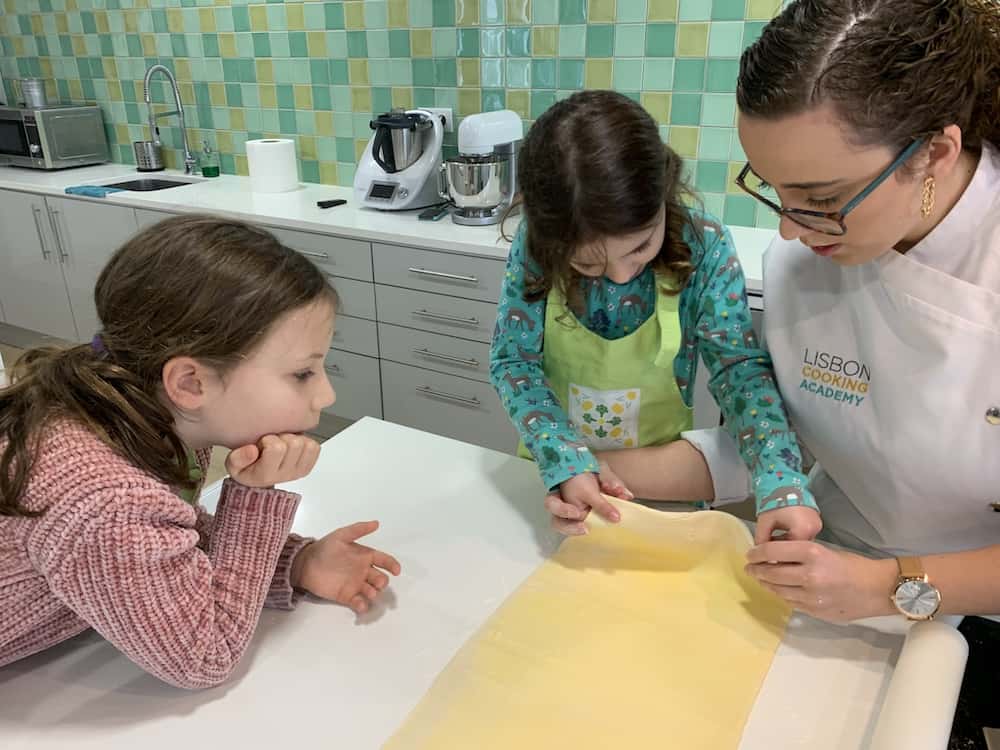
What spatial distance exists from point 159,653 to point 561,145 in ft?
2.23

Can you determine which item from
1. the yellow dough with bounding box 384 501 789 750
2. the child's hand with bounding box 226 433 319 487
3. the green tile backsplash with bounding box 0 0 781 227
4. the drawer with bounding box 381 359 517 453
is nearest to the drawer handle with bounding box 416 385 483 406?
the drawer with bounding box 381 359 517 453

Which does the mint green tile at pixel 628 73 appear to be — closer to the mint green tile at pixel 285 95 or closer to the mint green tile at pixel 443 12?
the mint green tile at pixel 443 12

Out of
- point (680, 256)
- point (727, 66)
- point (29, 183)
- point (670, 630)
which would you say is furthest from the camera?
point (29, 183)

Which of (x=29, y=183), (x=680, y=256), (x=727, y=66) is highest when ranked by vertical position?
(x=727, y=66)

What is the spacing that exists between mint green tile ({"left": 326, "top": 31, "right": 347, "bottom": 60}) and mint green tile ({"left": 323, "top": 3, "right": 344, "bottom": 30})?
0.02 m

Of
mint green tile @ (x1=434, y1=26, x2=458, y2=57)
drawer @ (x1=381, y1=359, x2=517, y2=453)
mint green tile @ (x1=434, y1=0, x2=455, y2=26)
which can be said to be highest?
mint green tile @ (x1=434, y1=0, x2=455, y2=26)

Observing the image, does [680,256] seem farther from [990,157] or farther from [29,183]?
[29,183]

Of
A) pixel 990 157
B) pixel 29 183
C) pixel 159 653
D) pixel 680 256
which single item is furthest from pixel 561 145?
pixel 29 183

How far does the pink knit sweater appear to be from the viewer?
26.3 inches

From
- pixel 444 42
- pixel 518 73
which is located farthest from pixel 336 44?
pixel 518 73

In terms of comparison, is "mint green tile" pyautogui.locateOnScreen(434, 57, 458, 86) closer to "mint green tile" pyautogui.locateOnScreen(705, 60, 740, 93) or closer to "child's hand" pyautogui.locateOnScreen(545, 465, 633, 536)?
"mint green tile" pyautogui.locateOnScreen(705, 60, 740, 93)

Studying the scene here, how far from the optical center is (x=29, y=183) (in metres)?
3.12

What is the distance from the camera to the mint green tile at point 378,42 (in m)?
2.76

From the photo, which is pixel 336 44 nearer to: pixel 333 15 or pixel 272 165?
pixel 333 15
